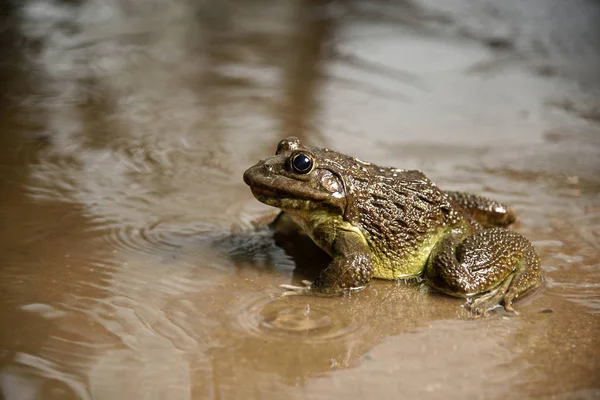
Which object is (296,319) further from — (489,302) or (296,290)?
(489,302)

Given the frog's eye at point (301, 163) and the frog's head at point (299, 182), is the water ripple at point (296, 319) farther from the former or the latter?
the frog's eye at point (301, 163)

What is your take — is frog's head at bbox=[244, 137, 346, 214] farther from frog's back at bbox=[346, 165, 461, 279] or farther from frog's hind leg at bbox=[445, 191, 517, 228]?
frog's hind leg at bbox=[445, 191, 517, 228]

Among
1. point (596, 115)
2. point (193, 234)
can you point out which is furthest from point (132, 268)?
point (596, 115)

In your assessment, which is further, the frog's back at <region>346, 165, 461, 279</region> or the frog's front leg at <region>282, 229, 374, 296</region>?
the frog's back at <region>346, 165, 461, 279</region>

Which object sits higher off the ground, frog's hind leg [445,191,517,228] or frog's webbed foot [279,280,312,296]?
frog's hind leg [445,191,517,228]

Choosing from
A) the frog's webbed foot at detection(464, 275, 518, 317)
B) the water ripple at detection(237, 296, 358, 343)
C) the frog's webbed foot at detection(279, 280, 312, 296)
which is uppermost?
the frog's webbed foot at detection(464, 275, 518, 317)

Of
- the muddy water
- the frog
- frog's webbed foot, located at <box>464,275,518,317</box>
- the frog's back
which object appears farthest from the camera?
the frog's back

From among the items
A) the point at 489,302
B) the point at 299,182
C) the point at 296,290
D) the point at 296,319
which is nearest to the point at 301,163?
the point at 299,182

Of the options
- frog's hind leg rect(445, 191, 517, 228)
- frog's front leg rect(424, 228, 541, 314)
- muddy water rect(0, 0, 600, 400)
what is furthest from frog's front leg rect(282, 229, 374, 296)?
frog's hind leg rect(445, 191, 517, 228)
